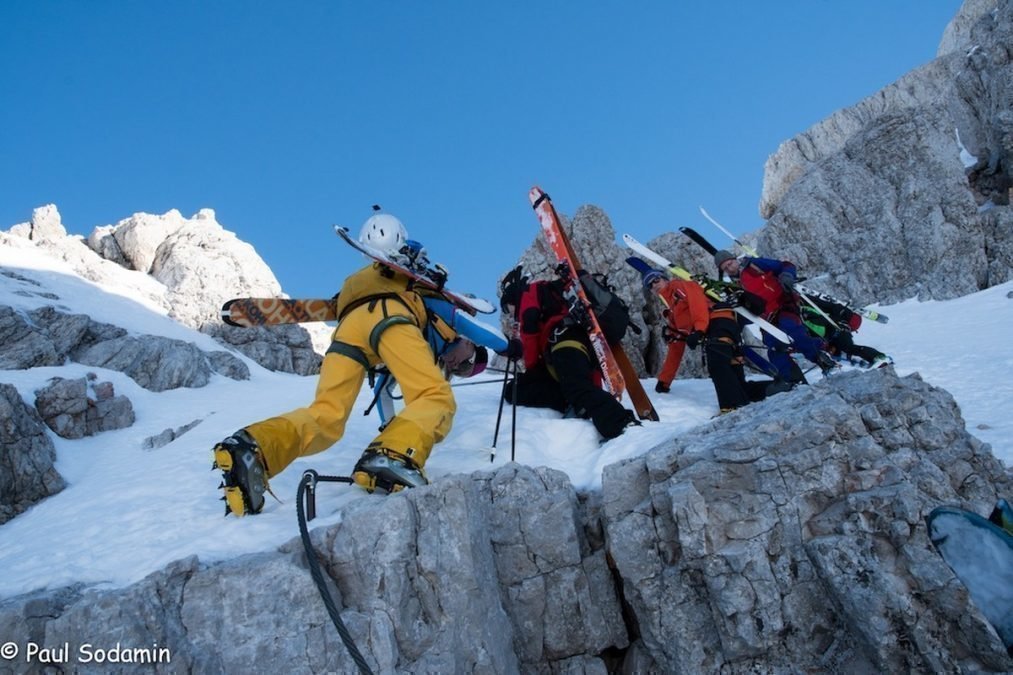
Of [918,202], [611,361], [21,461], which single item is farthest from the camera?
[918,202]

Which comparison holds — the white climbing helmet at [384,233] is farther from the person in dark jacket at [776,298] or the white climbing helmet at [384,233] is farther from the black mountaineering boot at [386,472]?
the person in dark jacket at [776,298]

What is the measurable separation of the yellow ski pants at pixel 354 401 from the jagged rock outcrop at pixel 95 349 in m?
19.2

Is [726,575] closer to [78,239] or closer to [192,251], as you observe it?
[192,251]

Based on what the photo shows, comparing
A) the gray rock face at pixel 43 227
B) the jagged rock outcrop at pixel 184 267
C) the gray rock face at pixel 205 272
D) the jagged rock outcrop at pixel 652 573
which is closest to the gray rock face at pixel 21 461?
the jagged rock outcrop at pixel 652 573

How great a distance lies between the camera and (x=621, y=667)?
18.0ft

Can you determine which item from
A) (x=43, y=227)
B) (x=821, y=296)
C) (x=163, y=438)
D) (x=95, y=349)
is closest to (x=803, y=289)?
(x=821, y=296)

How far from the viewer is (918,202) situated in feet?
86.6

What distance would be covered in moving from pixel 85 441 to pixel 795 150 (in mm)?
84824

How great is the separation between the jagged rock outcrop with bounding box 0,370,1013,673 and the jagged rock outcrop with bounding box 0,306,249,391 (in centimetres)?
2066

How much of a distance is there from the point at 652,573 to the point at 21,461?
10.6 m

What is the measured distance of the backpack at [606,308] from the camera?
8633mm

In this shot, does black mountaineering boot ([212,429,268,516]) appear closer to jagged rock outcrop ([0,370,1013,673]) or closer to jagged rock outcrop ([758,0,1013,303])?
jagged rock outcrop ([0,370,1013,673])

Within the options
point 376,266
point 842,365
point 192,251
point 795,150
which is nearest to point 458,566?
point 376,266

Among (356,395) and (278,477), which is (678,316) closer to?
(356,395)
